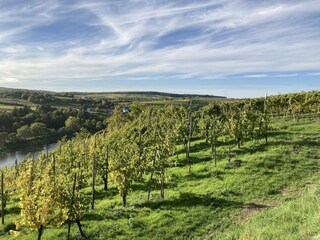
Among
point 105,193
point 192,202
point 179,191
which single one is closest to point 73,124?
point 105,193

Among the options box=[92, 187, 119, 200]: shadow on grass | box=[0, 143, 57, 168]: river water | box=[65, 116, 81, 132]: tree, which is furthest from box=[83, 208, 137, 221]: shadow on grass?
box=[65, 116, 81, 132]: tree

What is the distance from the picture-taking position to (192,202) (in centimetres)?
2848

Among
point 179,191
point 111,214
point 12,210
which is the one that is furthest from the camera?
point 12,210

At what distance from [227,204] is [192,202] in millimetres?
3105

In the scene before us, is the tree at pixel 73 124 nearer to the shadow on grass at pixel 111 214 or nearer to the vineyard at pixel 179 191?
the vineyard at pixel 179 191

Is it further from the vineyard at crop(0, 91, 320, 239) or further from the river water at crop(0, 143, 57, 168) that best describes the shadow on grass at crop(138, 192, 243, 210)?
the river water at crop(0, 143, 57, 168)

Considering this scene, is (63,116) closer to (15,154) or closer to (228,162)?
(15,154)

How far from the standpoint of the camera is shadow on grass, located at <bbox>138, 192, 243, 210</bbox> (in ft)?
89.7

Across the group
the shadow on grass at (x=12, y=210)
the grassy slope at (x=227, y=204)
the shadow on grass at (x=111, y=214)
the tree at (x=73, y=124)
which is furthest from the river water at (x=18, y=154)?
the shadow on grass at (x=111, y=214)

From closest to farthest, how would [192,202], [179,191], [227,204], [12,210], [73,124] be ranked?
1. [227,204]
2. [192,202]
3. [179,191]
4. [12,210]
5. [73,124]

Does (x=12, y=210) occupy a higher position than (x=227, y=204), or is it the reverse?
(x=227, y=204)

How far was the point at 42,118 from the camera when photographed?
162m

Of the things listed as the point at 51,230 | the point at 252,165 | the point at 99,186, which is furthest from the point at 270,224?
the point at 99,186

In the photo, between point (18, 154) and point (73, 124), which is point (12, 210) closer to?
point (18, 154)
